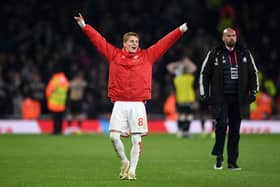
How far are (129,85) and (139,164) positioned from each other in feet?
11.7

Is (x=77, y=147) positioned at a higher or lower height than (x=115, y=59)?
lower

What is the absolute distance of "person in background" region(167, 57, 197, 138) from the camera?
29484 mm

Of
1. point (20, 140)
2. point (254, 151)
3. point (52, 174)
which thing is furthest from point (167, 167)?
point (20, 140)

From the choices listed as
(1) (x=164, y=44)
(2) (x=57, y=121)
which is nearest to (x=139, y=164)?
(1) (x=164, y=44)

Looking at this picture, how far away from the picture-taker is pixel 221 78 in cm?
1675

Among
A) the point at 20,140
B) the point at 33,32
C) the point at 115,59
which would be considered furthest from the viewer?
the point at 33,32

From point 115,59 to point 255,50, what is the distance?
903 inches

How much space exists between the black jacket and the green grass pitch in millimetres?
1326

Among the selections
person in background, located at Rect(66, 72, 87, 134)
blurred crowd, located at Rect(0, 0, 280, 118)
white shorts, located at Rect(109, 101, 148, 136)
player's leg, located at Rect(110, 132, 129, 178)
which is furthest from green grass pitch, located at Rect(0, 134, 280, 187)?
blurred crowd, located at Rect(0, 0, 280, 118)

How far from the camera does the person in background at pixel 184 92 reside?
29.5 metres

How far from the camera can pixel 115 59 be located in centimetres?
1500

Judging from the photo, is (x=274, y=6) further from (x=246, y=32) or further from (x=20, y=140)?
(x=20, y=140)

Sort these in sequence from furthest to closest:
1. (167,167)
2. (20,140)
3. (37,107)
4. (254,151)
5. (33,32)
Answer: (33,32), (37,107), (20,140), (254,151), (167,167)

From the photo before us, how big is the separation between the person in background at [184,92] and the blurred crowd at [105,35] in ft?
16.3
